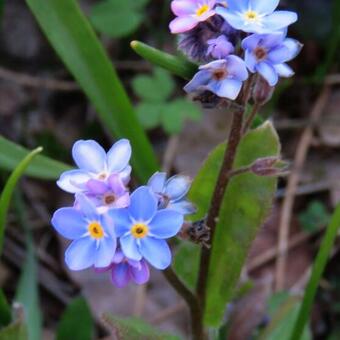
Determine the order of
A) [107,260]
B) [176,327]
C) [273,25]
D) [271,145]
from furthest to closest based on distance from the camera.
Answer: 1. [176,327]
2. [271,145]
3. [273,25]
4. [107,260]

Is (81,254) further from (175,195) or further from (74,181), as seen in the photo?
(175,195)

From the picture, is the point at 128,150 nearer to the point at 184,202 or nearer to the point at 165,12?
the point at 184,202

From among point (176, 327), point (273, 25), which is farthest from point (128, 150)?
point (176, 327)

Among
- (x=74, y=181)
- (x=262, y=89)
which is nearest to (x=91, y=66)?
(x=262, y=89)

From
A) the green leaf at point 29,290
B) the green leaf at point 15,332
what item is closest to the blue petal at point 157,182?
the green leaf at point 15,332

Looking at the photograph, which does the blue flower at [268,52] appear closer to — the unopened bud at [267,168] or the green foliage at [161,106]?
the unopened bud at [267,168]

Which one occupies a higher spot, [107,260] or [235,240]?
[107,260]
